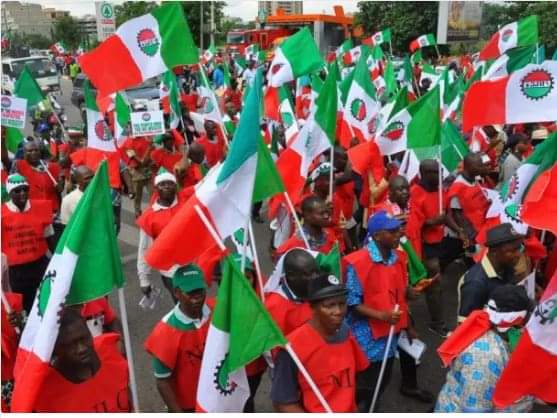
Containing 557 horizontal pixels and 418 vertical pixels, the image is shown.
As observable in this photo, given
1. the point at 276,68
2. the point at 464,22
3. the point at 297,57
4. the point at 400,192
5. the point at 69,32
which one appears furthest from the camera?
the point at 69,32

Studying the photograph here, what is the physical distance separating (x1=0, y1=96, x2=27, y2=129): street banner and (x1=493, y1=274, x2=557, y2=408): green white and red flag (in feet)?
21.9

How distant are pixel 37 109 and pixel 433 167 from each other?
11286 mm

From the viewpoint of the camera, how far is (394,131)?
20.2ft

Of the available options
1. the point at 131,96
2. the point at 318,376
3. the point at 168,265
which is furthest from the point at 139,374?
the point at 131,96

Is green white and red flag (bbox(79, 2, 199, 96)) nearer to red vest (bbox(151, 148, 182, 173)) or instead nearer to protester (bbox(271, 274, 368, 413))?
red vest (bbox(151, 148, 182, 173))

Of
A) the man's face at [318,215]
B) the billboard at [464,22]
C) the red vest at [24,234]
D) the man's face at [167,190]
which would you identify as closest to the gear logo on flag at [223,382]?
the man's face at [318,215]

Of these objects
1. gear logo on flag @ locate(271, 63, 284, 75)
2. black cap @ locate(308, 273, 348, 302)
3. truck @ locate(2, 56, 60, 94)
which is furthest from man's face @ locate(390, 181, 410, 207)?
truck @ locate(2, 56, 60, 94)

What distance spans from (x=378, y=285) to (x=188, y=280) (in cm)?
127

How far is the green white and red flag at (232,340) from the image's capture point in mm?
2650

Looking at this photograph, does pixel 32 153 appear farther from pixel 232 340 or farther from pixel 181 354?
pixel 232 340

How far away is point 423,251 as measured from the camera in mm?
5598

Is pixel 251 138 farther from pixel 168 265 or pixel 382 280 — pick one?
pixel 382 280

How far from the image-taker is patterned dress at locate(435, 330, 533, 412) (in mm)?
2783

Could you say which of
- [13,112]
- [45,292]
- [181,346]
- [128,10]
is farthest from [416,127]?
[128,10]
